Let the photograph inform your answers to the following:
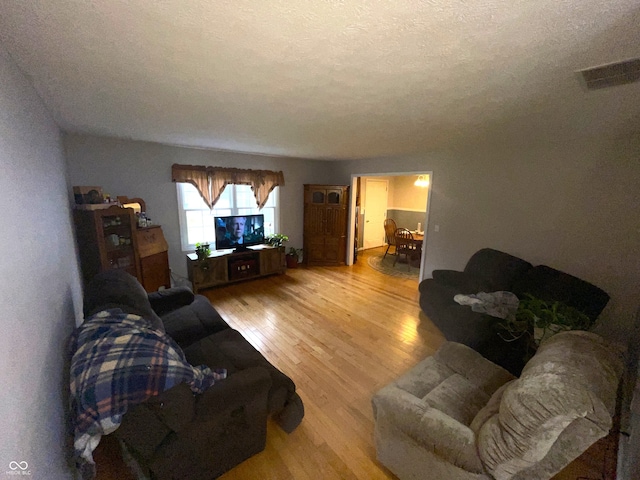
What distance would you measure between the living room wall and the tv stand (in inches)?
115

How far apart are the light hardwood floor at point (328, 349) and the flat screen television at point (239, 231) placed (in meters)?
0.72

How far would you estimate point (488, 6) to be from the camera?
826 millimetres

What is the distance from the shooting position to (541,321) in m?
1.78

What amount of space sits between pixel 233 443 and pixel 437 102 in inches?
99.3

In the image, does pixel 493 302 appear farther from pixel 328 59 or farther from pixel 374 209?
pixel 374 209

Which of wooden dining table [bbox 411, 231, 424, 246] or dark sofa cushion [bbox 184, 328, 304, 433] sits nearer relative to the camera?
dark sofa cushion [bbox 184, 328, 304, 433]

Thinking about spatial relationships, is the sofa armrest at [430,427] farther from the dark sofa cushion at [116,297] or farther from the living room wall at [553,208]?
the living room wall at [553,208]

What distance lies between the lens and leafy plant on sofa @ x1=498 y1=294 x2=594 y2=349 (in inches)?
68.1

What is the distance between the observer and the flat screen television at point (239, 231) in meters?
4.25

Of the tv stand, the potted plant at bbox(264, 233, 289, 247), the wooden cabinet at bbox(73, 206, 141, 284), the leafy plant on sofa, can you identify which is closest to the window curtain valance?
the potted plant at bbox(264, 233, 289, 247)

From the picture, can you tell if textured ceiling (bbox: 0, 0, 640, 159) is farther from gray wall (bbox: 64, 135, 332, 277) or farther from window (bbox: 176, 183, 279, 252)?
window (bbox: 176, 183, 279, 252)

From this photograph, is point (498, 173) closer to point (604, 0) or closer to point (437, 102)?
point (437, 102)

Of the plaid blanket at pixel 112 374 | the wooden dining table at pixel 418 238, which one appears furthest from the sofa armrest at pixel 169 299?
the wooden dining table at pixel 418 238

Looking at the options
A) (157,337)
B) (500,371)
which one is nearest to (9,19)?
(157,337)
